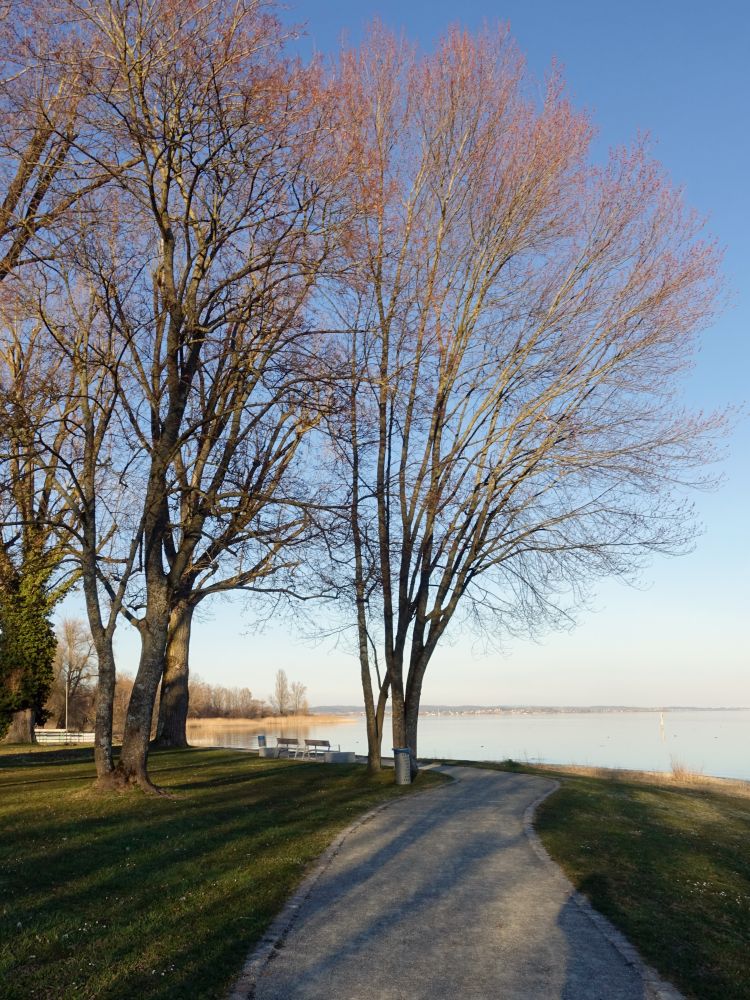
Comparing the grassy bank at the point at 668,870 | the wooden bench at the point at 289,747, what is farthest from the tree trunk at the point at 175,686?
the grassy bank at the point at 668,870

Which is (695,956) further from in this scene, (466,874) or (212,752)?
(212,752)

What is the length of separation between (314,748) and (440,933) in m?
19.4

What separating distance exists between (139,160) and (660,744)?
53.7m

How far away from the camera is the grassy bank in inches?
262


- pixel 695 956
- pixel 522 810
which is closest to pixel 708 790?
pixel 522 810

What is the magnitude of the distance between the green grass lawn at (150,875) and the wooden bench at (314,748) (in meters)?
A: 8.41

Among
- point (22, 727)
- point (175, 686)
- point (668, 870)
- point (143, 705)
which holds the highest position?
point (175, 686)

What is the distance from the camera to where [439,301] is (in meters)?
19.2

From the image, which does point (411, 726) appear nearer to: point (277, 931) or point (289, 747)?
point (289, 747)

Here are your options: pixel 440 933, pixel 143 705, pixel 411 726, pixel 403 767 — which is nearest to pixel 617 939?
pixel 440 933

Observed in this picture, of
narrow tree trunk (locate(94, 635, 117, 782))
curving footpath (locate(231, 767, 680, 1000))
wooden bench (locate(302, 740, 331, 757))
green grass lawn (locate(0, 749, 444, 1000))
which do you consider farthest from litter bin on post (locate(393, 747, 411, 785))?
wooden bench (locate(302, 740, 331, 757))

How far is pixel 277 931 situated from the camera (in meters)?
6.89

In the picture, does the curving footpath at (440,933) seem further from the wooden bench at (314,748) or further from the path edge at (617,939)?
the wooden bench at (314,748)

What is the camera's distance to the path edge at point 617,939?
19.1 ft
